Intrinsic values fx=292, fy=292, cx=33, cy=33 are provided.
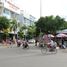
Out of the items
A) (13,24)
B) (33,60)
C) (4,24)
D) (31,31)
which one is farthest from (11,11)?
(33,60)

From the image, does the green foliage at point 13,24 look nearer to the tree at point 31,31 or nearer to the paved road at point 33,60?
the tree at point 31,31

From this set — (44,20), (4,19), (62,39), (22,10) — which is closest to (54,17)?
(44,20)

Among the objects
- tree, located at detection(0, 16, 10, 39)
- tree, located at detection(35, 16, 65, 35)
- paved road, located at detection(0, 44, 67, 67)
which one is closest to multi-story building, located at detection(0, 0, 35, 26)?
tree, located at detection(0, 16, 10, 39)

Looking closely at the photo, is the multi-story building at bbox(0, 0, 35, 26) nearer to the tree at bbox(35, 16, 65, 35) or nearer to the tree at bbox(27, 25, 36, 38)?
the tree at bbox(27, 25, 36, 38)

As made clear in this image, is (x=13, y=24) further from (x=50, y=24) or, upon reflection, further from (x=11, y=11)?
(x=50, y=24)

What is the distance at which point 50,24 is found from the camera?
64875 millimetres

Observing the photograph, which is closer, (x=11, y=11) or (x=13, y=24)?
(x=13, y=24)

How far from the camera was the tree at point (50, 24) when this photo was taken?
2527 inches

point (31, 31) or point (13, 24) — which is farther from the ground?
point (13, 24)

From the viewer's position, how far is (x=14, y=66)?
49.7 feet

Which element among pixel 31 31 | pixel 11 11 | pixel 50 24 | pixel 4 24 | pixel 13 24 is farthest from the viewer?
pixel 31 31

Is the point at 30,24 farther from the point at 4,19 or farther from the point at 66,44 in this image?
the point at 66,44

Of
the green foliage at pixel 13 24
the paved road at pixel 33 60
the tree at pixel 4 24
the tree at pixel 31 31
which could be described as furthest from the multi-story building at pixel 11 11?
the paved road at pixel 33 60

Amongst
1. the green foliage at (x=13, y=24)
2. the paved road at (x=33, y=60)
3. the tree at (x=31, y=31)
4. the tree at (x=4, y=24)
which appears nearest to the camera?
the paved road at (x=33, y=60)
